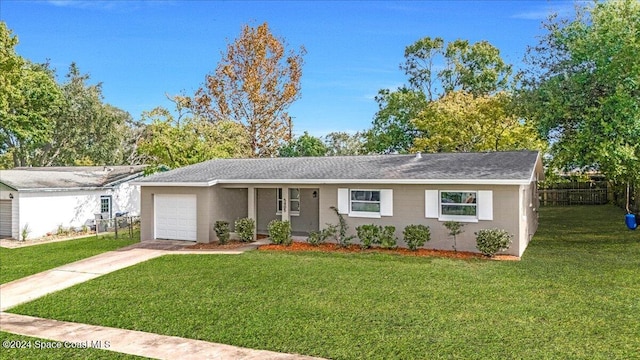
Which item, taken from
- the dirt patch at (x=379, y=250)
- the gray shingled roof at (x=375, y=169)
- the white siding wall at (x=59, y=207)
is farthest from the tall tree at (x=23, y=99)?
the dirt patch at (x=379, y=250)

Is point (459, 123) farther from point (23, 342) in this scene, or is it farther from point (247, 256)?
point (23, 342)

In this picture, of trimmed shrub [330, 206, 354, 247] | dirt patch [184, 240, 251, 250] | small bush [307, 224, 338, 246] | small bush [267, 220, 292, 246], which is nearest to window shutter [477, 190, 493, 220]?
trimmed shrub [330, 206, 354, 247]

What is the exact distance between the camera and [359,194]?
53.9 ft

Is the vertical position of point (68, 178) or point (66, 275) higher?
point (68, 178)

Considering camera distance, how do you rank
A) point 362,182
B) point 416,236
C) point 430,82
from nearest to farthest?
1. point 416,236
2. point 362,182
3. point 430,82

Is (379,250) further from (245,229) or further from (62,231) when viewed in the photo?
(62,231)

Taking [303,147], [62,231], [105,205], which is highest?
[303,147]

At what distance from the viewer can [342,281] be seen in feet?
36.4

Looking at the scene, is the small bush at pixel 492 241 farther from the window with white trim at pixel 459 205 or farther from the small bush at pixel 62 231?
the small bush at pixel 62 231

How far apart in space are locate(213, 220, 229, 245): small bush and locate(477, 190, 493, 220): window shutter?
A: 9.36 metres

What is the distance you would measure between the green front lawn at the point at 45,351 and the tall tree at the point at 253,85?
29.5 meters

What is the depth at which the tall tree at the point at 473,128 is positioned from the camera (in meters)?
27.3

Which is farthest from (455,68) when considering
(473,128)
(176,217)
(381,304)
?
(381,304)

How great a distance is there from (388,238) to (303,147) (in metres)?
28.3
